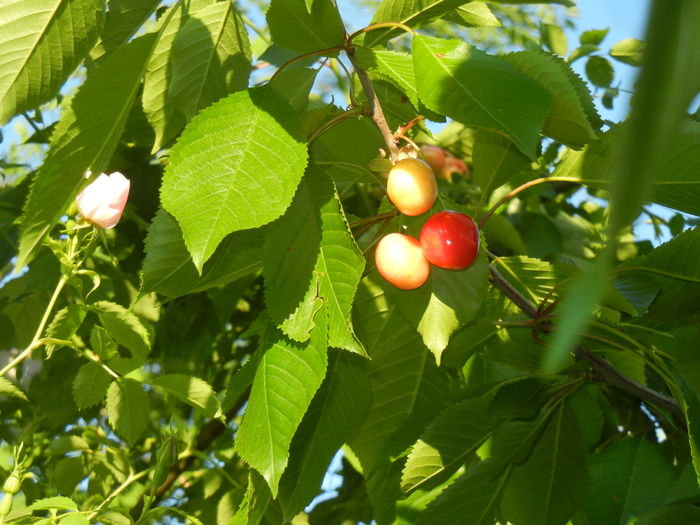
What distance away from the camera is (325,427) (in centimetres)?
74

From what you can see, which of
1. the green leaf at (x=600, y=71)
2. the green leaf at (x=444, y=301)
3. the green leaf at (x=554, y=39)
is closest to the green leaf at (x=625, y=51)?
the green leaf at (x=600, y=71)

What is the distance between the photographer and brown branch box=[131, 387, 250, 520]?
1280mm

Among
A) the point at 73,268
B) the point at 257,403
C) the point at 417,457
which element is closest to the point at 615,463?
the point at 417,457

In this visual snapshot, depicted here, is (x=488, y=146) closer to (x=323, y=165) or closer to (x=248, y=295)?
(x=323, y=165)

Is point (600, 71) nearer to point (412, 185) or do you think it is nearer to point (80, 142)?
point (412, 185)

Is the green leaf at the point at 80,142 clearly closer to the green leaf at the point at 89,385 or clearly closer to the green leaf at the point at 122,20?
the green leaf at the point at 122,20

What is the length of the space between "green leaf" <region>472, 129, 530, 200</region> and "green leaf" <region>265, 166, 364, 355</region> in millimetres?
A: 257

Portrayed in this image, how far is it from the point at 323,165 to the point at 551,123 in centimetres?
22

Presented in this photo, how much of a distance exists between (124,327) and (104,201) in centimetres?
17

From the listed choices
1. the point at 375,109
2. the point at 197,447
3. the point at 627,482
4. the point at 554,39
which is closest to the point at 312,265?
the point at 375,109

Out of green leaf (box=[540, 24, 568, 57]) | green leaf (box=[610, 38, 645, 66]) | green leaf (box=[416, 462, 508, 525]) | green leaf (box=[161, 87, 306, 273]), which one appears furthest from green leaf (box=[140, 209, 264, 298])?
green leaf (box=[540, 24, 568, 57])

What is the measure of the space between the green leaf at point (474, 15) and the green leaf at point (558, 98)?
13cm

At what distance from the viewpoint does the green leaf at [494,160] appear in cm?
84

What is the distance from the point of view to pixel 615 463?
0.97 metres
